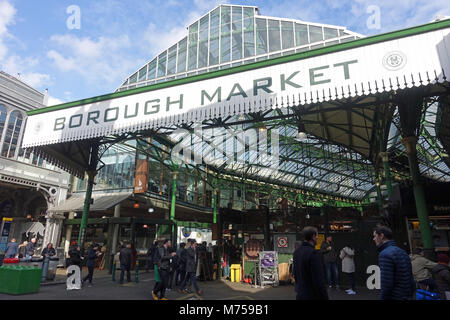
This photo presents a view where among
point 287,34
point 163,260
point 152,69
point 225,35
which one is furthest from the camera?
point 152,69

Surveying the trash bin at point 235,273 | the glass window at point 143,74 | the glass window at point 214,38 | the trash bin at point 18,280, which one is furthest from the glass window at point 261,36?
the trash bin at point 18,280

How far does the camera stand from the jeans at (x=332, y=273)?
10531 millimetres

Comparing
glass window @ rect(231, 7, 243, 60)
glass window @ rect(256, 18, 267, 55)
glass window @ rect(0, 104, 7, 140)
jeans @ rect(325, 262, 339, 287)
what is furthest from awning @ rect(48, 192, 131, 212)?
glass window @ rect(256, 18, 267, 55)

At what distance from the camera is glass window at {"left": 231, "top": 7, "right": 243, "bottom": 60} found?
24500 millimetres

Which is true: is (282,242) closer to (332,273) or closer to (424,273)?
(332,273)

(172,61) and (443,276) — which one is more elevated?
(172,61)

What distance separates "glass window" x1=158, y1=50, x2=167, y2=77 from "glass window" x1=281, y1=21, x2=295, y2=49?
11.3 metres

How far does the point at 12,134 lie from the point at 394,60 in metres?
24.2

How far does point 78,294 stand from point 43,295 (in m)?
0.94

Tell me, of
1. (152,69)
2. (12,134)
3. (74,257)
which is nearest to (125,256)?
(74,257)

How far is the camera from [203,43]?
2639 cm

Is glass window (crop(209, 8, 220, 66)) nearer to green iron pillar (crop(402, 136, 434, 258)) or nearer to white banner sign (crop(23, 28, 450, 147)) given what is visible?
white banner sign (crop(23, 28, 450, 147))

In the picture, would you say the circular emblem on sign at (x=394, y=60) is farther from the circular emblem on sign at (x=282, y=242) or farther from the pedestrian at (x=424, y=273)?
the circular emblem on sign at (x=282, y=242)
